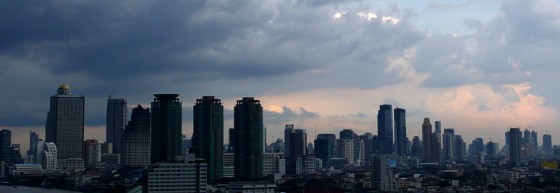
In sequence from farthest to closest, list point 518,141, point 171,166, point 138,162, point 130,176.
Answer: point 518,141, point 138,162, point 130,176, point 171,166

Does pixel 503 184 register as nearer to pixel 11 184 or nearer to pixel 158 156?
pixel 158 156

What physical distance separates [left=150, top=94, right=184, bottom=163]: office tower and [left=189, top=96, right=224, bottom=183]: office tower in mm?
2602

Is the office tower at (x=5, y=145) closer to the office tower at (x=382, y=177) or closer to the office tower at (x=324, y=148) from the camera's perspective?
the office tower at (x=324, y=148)

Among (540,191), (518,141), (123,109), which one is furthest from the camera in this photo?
(518,141)

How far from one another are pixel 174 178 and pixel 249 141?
131 feet

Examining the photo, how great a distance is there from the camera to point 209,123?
3780 inches

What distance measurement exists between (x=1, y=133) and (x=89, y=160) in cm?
1865

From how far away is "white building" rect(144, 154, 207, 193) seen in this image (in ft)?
183

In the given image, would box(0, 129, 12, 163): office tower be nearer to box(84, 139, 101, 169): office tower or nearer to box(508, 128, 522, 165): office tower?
box(84, 139, 101, 169): office tower

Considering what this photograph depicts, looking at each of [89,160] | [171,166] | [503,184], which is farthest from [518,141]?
[171,166]

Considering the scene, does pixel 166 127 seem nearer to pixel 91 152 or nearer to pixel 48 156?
pixel 48 156

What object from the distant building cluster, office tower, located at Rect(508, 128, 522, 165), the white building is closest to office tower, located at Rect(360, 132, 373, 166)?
the distant building cluster

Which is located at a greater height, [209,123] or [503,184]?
[209,123]

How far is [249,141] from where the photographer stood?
95625 millimetres
